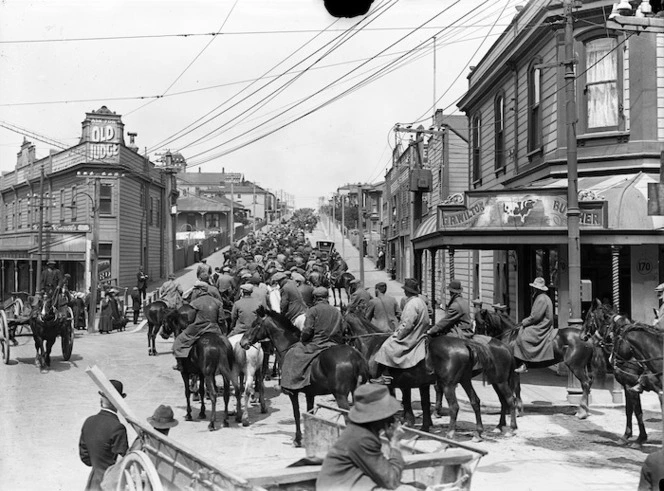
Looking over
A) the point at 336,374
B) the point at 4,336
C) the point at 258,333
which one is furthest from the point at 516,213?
the point at 4,336

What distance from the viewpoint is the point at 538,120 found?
20859 millimetres

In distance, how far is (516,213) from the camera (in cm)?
1667

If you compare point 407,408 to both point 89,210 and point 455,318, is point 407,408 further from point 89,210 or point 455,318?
point 89,210

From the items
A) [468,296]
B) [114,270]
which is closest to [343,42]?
[468,296]

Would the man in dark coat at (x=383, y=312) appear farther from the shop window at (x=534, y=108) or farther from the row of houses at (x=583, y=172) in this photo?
the shop window at (x=534, y=108)

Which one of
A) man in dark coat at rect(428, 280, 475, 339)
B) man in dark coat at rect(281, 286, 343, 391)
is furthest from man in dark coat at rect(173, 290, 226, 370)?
man in dark coat at rect(428, 280, 475, 339)

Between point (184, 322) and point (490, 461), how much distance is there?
7194 millimetres

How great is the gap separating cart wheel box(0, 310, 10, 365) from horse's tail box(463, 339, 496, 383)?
Result: 40.9ft

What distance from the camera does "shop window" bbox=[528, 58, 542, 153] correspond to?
2062 centimetres

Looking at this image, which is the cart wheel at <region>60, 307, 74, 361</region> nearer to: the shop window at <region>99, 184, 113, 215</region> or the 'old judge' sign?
the shop window at <region>99, 184, 113, 215</region>

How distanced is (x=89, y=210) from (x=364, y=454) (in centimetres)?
3732

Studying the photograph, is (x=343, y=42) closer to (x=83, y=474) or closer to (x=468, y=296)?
(x=83, y=474)

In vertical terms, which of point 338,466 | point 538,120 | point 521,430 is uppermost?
point 538,120

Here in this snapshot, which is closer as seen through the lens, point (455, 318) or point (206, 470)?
point (206, 470)
